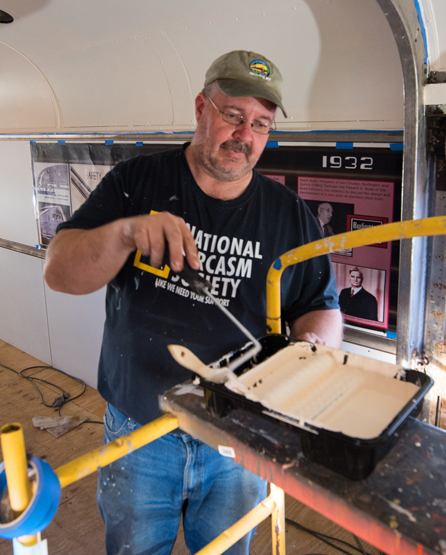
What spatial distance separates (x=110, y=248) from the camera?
119 centimetres

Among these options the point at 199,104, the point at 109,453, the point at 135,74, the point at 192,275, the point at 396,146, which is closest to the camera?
the point at 109,453

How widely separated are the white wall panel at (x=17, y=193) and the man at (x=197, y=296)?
2.54 meters

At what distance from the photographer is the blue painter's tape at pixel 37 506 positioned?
0.63 m

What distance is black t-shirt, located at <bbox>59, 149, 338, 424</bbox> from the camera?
54.9 inches

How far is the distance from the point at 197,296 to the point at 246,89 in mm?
645

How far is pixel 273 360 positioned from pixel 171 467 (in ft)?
2.18

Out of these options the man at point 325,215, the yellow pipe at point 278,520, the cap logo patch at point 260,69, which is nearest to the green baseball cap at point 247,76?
the cap logo patch at point 260,69

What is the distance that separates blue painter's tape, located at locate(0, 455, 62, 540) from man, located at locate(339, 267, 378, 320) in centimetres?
158

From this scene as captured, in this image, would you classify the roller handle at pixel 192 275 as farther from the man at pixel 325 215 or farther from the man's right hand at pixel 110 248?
the man at pixel 325 215

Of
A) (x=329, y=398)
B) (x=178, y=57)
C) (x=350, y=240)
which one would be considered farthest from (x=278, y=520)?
(x=178, y=57)

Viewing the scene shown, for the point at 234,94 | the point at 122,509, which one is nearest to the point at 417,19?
the point at 234,94

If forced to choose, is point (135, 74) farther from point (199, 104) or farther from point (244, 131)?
point (244, 131)

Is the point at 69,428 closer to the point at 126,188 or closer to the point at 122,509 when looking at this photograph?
the point at 122,509

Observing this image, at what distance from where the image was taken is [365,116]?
5.95 feet
